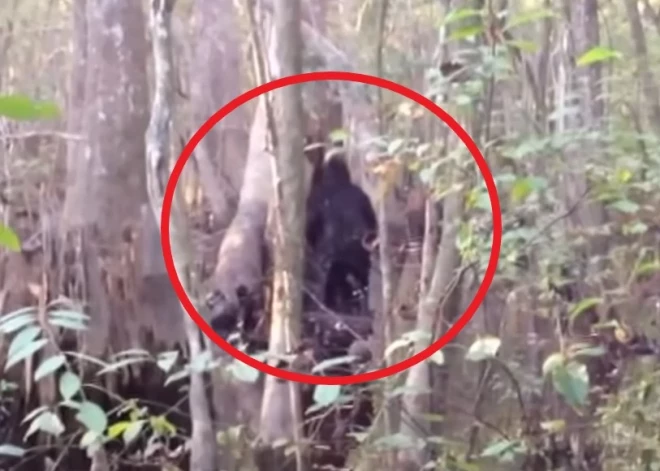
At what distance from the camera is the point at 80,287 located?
97cm

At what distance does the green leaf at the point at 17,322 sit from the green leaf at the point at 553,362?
1.62ft

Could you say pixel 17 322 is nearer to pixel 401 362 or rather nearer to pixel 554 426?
pixel 401 362

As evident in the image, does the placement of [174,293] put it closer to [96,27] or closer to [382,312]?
[382,312]

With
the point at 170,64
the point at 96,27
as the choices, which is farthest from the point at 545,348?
the point at 96,27

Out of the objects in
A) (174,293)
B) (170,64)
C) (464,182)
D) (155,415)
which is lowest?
(155,415)

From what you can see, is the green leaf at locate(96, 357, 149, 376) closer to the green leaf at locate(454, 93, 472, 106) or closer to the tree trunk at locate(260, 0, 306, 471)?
the tree trunk at locate(260, 0, 306, 471)

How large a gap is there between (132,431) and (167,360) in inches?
3.0

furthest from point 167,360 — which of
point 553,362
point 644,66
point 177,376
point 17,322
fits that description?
point 644,66

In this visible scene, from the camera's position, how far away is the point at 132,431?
85cm

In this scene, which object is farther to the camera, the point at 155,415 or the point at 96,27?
the point at 96,27

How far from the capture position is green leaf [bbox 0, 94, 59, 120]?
1.22 ft

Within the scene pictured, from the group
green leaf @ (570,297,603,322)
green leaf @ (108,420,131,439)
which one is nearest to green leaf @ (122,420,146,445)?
green leaf @ (108,420,131,439)

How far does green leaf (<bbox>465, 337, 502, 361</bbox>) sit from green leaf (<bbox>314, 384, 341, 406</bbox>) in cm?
14

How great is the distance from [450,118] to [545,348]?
267 millimetres
